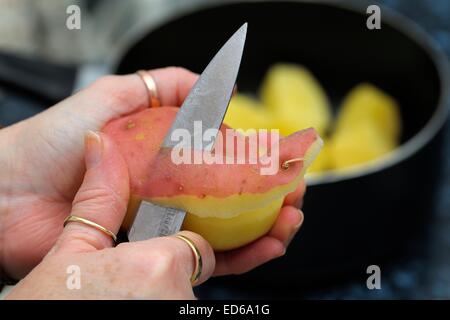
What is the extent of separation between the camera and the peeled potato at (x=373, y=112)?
→ 1.17m

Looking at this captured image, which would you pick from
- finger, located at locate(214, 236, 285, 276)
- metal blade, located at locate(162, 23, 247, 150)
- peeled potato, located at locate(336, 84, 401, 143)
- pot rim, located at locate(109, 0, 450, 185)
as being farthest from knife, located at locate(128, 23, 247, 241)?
peeled potato, located at locate(336, 84, 401, 143)

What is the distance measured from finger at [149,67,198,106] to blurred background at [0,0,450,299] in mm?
239

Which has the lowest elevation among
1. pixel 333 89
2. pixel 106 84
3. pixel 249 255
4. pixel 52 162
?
pixel 249 255

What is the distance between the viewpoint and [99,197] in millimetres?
611

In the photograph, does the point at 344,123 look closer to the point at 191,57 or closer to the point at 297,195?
the point at 191,57

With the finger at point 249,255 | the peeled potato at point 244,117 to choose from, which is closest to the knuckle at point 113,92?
the finger at point 249,255

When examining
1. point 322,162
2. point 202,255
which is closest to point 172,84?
point 202,255

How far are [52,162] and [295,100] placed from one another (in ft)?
1.98

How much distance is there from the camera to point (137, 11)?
1661 millimetres

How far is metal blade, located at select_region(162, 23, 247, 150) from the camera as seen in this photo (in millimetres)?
642

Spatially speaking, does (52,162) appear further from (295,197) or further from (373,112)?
(373,112)

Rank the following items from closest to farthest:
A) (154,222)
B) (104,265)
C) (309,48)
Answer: (104,265), (154,222), (309,48)

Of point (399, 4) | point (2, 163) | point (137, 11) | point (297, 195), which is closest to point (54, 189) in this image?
point (2, 163)

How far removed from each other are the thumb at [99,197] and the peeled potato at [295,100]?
21.2 inches
